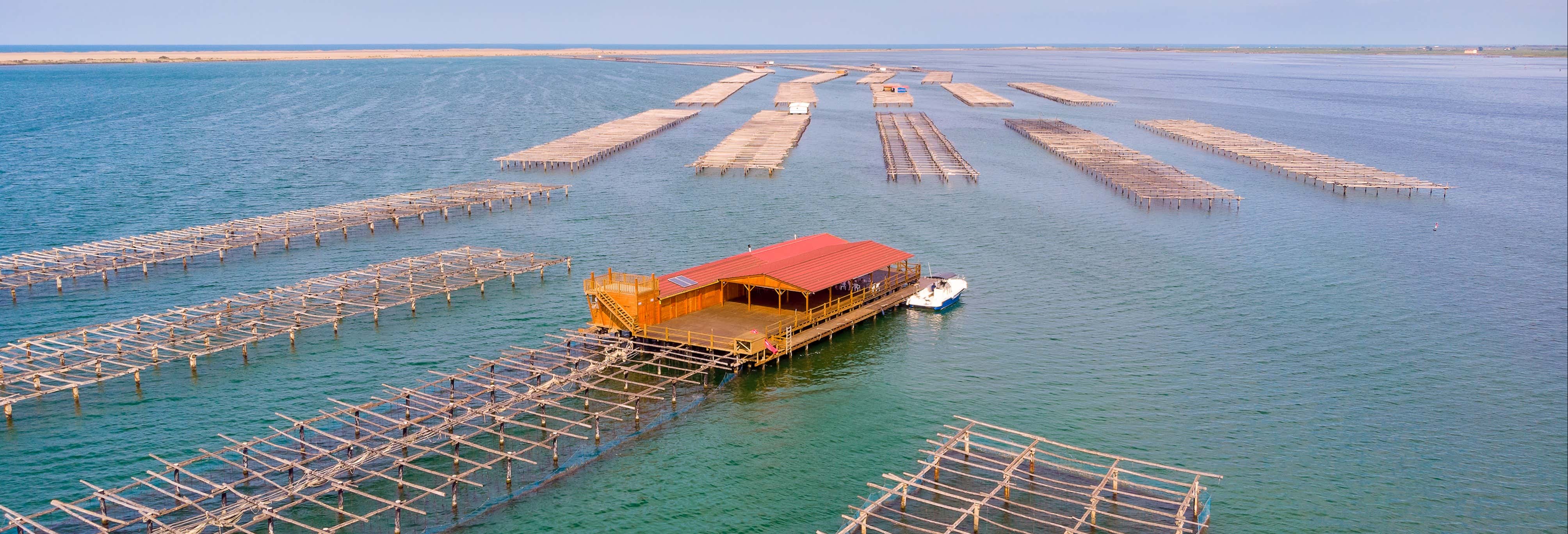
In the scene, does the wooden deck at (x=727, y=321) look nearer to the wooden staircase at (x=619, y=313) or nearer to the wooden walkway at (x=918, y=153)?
the wooden staircase at (x=619, y=313)

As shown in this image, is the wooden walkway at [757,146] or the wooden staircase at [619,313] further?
the wooden walkway at [757,146]

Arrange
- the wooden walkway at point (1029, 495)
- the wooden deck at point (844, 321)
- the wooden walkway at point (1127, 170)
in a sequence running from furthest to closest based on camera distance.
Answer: the wooden walkway at point (1127, 170) → the wooden deck at point (844, 321) → the wooden walkway at point (1029, 495)

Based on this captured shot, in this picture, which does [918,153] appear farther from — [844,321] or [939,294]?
[844,321]

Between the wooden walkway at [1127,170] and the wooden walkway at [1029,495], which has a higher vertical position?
the wooden walkway at [1127,170]

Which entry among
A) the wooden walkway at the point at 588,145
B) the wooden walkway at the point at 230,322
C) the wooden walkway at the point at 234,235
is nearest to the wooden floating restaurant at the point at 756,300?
the wooden walkway at the point at 230,322

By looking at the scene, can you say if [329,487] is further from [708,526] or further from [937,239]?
[937,239]

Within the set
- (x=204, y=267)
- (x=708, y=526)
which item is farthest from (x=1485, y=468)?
(x=204, y=267)

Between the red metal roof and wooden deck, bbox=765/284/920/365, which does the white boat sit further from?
the red metal roof
